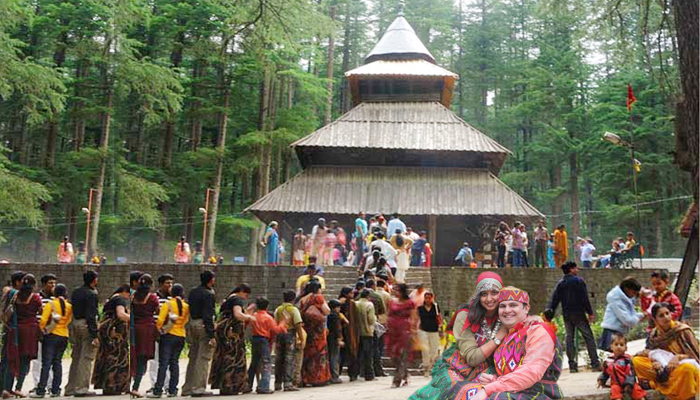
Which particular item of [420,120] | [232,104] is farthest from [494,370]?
[232,104]

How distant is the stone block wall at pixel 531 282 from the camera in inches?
739

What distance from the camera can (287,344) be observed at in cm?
992

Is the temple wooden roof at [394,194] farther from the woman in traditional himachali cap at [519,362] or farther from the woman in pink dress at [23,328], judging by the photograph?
the woman in traditional himachali cap at [519,362]

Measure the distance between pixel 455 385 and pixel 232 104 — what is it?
3481 cm

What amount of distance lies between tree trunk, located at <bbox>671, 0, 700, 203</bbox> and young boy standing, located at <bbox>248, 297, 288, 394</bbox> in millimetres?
5474

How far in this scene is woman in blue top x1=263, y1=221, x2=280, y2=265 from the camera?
730 inches

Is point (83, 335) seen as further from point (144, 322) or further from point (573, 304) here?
point (573, 304)

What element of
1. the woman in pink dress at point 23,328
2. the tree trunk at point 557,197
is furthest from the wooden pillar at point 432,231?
the tree trunk at point 557,197

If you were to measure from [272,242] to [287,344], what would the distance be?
905 centimetres

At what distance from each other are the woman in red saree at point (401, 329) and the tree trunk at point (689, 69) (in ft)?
13.5

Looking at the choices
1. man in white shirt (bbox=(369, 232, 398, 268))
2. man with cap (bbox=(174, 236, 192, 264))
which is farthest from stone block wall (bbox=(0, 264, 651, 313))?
man with cap (bbox=(174, 236, 192, 264))

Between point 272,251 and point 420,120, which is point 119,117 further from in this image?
point 272,251

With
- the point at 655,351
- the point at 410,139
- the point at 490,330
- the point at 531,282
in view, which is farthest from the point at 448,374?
the point at 410,139

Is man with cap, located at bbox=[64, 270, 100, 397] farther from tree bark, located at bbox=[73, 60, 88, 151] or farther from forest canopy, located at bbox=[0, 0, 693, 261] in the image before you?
tree bark, located at bbox=[73, 60, 88, 151]
